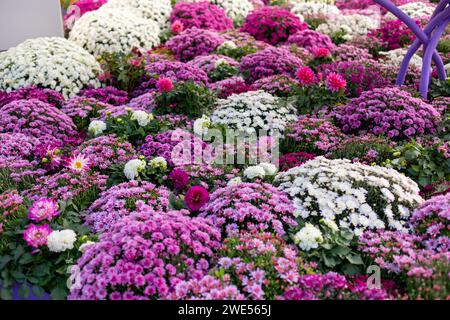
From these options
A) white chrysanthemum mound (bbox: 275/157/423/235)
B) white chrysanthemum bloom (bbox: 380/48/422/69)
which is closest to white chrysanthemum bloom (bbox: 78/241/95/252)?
white chrysanthemum mound (bbox: 275/157/423/235)

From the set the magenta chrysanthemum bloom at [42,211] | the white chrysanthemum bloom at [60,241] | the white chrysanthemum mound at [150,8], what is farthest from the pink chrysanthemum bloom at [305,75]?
the white chrysanthemum mound at [150,8]

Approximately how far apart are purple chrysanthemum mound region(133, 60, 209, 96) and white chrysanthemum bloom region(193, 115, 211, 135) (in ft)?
5.13

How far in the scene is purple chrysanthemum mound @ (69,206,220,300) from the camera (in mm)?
3051

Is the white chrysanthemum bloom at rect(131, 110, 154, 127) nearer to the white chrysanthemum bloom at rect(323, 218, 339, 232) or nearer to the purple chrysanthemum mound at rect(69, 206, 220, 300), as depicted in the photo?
the purple chrysanthemum mound at rect(69, 206, 220, 300)

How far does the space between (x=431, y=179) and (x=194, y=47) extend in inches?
212

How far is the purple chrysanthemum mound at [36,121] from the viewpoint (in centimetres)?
577

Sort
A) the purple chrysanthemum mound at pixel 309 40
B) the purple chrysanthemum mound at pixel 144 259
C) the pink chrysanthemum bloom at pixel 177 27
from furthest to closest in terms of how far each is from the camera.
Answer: the pink chrysanthemum bloom at pixel 177 27 < the purple chrysanthemum mound at pixel 309 40 < the purple chrysanthemum mound at pixel 144 259

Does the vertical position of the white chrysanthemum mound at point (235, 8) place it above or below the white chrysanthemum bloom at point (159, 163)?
above

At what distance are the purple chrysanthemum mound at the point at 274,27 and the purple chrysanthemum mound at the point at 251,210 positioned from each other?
6.28m

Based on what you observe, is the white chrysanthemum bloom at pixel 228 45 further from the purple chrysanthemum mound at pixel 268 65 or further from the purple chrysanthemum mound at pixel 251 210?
the purple chrysanthemum mound at pixel 251 210

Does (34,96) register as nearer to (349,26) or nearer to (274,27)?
(274,27)

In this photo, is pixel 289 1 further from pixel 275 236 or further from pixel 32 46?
pixel 275 236

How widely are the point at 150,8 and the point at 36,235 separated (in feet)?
27.9

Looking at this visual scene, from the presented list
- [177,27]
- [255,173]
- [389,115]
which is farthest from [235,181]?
[177,27]
